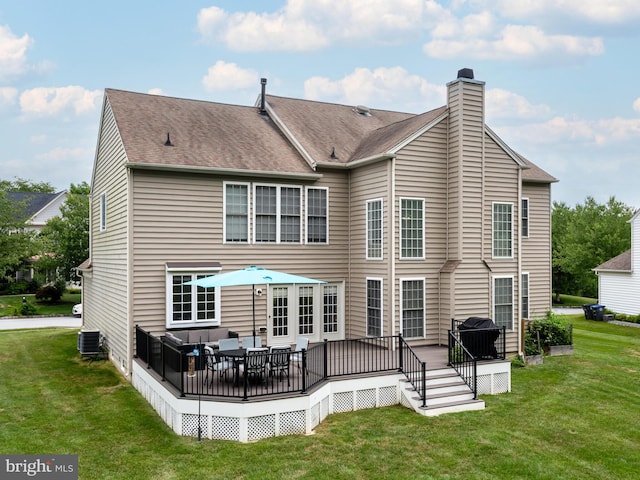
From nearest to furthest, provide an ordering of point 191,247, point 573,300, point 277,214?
1. point 191,247
2. point 277,214
3. point 573,300

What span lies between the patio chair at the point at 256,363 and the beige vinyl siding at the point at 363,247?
204 inches

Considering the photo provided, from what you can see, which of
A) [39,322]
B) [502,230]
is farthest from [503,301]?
[39,322]

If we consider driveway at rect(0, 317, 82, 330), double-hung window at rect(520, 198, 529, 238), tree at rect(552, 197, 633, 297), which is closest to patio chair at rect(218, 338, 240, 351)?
double-hung window at rect(520, 198, 529, 238)

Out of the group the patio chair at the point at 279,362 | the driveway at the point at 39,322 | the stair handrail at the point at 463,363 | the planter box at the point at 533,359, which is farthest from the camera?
the driveway at the point at 39,322

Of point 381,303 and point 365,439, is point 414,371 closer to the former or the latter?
point 365,439

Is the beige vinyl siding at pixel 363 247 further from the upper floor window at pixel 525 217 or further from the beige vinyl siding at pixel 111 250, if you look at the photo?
the upper floor window at pixel 525 217

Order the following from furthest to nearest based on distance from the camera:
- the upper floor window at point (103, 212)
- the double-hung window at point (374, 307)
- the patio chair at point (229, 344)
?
the upper floor window at point (103, 212) → the double-hung window at point (374, 307) → the patio chair at point (229, 344)

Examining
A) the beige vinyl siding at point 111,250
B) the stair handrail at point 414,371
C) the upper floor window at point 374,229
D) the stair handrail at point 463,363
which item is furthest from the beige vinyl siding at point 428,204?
the beige vinyl siding at point 111,250

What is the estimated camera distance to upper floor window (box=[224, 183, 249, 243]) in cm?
1538

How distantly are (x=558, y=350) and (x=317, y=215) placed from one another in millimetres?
9552

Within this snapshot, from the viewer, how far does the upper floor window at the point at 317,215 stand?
16.6 metres

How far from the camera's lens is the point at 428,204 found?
51.7 feet

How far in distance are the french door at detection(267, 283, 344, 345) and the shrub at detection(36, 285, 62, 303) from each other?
26880mm

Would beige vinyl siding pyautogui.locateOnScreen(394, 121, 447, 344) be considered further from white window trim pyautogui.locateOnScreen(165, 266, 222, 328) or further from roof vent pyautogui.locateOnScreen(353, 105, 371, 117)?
roof vent pyautogui.locateOnScreen(353, 105, 371, 117)
